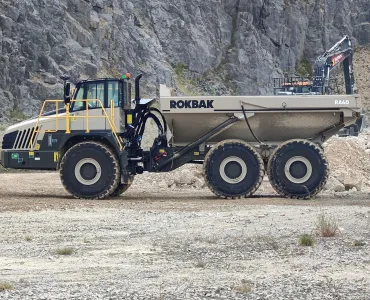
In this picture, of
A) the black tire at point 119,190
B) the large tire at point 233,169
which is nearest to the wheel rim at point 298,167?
the large tire at point 233,169

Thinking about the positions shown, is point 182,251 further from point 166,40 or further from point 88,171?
point 166,40

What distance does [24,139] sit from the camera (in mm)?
18094

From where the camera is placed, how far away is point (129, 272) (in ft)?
28.1

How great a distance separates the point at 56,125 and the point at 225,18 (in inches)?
1903

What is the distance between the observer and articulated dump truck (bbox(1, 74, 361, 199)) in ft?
56.9

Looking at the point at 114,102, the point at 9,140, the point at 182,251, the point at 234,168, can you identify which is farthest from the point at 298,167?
the point at 182,251

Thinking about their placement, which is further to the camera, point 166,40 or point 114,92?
point 166,40

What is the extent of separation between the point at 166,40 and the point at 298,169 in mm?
43068

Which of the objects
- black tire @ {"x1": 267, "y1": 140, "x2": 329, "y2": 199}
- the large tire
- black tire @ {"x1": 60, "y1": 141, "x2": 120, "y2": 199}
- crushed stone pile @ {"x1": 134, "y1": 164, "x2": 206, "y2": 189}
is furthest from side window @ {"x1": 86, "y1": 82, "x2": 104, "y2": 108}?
crushed stone pile @ {"x1": 134, "y1": 164, "x2": 206, "y2": 189}

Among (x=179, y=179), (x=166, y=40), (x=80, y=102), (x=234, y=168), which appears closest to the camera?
(x=234, y=168)

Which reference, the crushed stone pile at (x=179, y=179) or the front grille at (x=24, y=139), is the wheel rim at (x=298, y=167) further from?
the front grille at (x=24, y=139)

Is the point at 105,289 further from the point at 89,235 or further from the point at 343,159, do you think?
the point at 343,159

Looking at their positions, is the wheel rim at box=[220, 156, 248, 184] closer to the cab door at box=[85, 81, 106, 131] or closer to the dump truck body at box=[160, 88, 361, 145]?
the dump truck body at box=[160, 88, 361, 145]

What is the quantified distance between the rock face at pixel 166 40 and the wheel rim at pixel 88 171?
25356 millimetres
